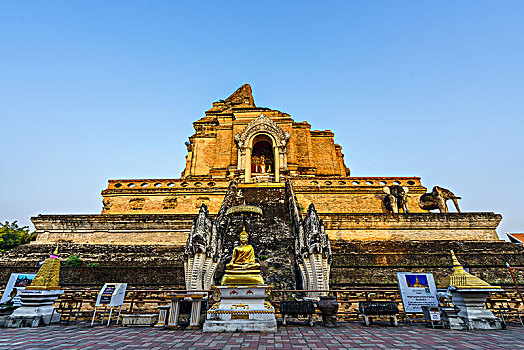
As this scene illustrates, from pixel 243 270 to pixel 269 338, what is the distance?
1.91 m

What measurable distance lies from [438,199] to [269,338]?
644 inches

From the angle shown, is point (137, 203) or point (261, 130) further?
point (261, 130)

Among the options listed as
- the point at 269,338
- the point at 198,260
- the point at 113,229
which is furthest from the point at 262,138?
the point at 269,338

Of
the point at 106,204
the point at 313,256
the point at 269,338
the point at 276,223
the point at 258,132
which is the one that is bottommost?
the point at 269,338

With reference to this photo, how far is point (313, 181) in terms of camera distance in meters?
20.3

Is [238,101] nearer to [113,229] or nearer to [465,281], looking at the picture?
[113,229]

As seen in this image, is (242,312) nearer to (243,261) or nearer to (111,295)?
(243,261)

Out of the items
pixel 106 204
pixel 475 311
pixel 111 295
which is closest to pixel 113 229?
pixel 106 204

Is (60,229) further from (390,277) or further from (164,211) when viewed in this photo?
(390,277)

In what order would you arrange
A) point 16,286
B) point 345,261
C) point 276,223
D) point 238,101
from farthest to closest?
point 238,101 < point 276,223 < point 345,261 < point 16,286

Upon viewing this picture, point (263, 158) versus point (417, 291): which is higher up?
point (263, 158)

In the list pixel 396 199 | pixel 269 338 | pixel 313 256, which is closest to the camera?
pixel 269 338

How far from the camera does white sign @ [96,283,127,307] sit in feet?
25.2

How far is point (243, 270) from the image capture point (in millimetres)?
7391
